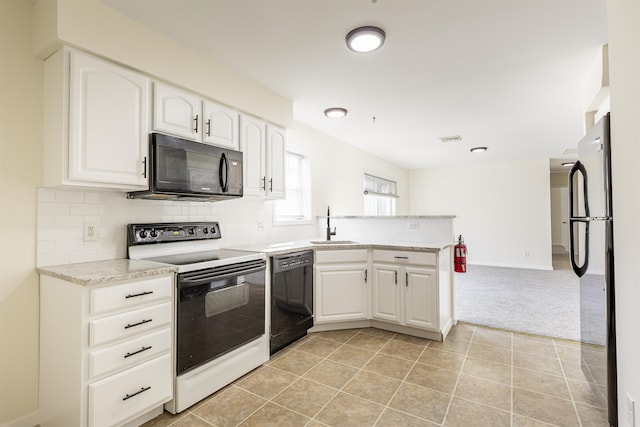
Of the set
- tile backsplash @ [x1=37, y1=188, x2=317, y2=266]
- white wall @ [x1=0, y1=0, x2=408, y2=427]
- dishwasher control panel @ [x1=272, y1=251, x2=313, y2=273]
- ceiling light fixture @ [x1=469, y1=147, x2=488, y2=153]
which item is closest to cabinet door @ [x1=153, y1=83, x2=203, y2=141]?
white wall @ [x1=0, y1=0, x2=408, y2=427]

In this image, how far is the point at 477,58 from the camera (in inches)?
100

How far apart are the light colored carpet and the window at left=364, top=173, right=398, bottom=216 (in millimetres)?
1997

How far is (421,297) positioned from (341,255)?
86cm

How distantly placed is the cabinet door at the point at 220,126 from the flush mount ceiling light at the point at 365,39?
113 centimetres

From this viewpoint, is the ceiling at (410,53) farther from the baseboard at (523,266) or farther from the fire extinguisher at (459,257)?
the baseboard at (523,266)

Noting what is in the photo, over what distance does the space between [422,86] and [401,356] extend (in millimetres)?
2462

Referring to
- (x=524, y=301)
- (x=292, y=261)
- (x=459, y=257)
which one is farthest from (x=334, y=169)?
(x=524, y=301)

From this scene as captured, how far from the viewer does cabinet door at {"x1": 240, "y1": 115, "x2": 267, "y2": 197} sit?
9.54 feet

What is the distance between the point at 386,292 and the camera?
10.7 feet

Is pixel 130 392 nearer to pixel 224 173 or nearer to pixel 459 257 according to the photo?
pixel 224 173

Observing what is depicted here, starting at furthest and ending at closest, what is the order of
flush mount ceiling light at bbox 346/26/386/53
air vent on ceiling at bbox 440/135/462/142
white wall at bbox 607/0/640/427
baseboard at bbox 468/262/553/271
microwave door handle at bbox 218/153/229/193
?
baseboard at bbox 468/262/553/271
air vent on ceiling at bbox 440/135/462/142
microwave door handle at bbox 218/153/229/193
flush mount ceiling light at bbox 346/26/386/53
white wall at bbox 607/0/640/427

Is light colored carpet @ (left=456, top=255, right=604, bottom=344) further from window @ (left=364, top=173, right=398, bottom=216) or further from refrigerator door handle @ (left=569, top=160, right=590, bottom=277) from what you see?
window @ (left=364, top=173, right=398, bottom=216)

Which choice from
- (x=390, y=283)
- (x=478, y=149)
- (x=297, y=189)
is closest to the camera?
(x=390, y=283)

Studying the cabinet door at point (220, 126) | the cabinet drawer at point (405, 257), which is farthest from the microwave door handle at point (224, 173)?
the cabinet drawer at point (405, 257)
